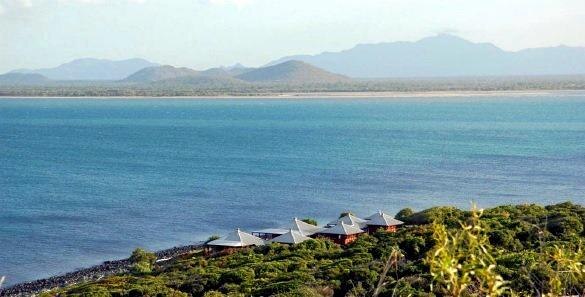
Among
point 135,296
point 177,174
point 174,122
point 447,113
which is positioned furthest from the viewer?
point 447,113

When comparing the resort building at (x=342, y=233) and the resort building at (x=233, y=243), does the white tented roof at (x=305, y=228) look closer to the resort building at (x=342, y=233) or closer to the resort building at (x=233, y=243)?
the resort building at (x=342, y=233)

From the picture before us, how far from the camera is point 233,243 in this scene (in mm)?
30000

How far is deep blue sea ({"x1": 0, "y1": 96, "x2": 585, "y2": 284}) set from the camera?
136 ft

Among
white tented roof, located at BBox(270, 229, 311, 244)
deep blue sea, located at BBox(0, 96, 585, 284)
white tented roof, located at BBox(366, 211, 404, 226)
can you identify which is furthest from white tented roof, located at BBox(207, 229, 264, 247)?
deep blue sea, located at BBox(0, 96, 585, 284)

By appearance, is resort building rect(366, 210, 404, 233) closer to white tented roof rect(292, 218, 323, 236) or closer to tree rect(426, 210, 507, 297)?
white tented roof rect(292, 218, 323, 236)

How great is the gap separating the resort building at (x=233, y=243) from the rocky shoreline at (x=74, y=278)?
3357mm

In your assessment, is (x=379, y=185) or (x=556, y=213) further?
(x=379, y=185)

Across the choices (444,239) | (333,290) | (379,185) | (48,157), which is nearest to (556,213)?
(333,290)

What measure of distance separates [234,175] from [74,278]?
33006 mm

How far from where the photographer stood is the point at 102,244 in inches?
1500

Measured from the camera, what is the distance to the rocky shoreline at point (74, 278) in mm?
29281

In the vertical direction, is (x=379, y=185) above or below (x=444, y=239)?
below

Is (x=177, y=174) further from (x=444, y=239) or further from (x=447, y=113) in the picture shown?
(x=447, y=113)

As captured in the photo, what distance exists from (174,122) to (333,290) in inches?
4351
